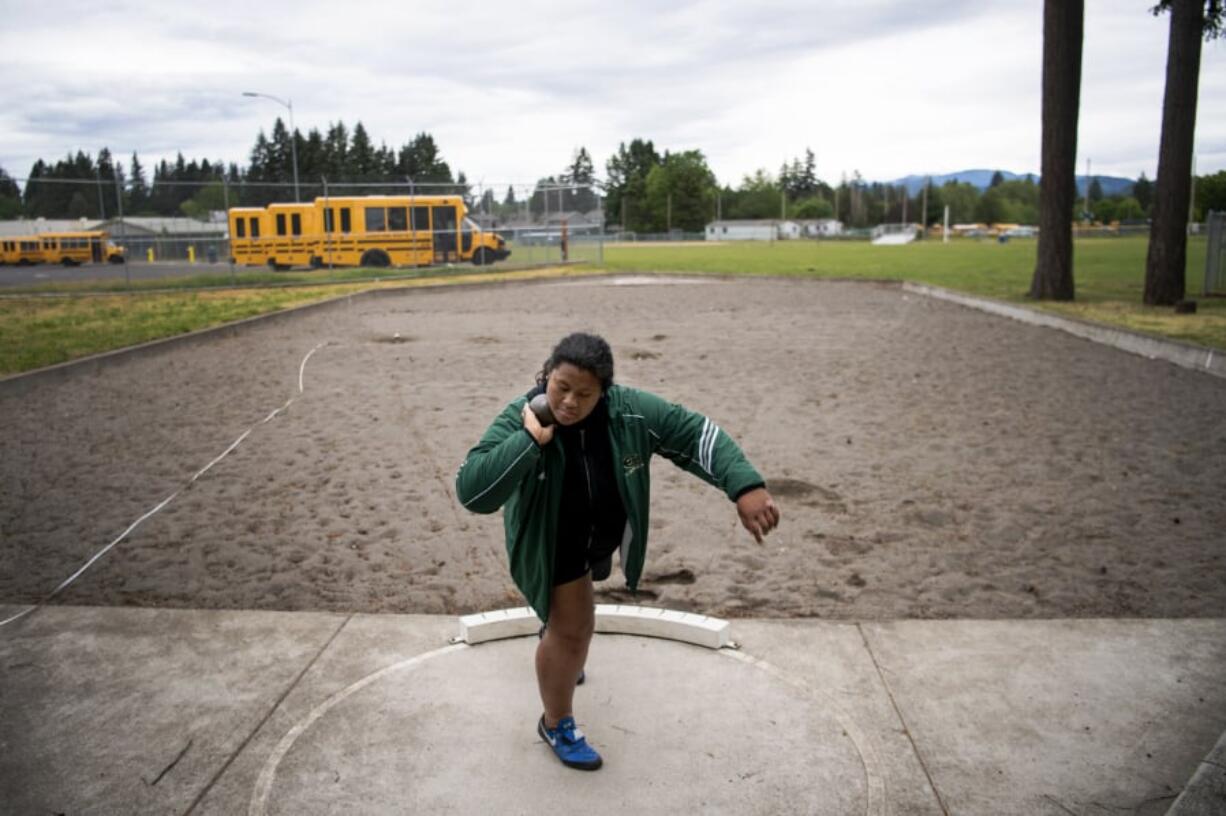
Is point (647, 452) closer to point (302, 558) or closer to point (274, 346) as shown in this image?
point (302, 558)

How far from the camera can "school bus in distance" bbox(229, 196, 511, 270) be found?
31.6m

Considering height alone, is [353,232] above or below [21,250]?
above

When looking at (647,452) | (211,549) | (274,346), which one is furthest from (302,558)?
(274,346)

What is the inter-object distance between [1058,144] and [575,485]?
72.1ft

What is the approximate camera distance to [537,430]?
10.1 feet

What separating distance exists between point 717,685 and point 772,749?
0.53m

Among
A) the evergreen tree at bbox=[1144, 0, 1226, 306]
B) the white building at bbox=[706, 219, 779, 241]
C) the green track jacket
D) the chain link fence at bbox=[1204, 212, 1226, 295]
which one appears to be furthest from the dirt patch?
the white building at bbox=[706, 219, 779, 241]

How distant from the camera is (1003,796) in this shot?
10.8 ft

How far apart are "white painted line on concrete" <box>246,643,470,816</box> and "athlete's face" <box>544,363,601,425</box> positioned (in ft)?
5.33

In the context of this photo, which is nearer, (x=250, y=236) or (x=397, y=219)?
(x=250, y=236)

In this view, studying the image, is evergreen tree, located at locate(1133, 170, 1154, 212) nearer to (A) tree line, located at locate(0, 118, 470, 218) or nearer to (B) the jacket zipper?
(A) tree line, located at locate(0, 118, 470, 218)

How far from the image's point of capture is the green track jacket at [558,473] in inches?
123

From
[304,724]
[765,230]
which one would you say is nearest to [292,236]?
[304,724]

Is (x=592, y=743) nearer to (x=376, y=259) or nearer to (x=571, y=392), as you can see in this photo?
(x=571, y=392)
